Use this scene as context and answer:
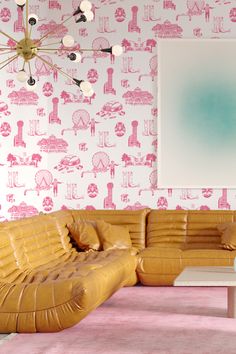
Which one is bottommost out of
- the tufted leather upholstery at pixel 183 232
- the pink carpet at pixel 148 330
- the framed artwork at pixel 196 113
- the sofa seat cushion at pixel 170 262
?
the pink carpet at pixel 148 330

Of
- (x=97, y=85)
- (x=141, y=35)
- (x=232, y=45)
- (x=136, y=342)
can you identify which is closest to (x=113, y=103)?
(x=97, y=85)

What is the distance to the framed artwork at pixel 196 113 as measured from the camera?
8.19 m

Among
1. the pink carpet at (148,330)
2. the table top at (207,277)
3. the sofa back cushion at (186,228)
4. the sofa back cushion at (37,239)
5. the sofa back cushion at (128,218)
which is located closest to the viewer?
the pink carpet at (148,330)

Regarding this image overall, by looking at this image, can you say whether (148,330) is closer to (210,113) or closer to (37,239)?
Result: (37,239)

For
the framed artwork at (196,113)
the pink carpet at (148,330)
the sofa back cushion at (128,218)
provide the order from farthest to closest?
1. the framed artwork at (196,113)
2. the sofa back cushion at (128,218)
3. the pink carpet at (148,330)

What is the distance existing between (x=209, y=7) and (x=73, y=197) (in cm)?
255

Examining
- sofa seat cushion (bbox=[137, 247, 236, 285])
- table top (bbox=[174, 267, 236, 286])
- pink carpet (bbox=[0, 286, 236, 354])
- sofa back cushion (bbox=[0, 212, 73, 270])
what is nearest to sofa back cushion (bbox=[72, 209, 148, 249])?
sofa back cushion (bbox=[0, 212, 73, 270])

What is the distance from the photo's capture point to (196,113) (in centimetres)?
824

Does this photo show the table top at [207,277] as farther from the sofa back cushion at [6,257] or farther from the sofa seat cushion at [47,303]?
the sofa back cushion at [6,257]

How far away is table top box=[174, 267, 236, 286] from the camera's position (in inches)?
211

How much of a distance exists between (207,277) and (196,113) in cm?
306

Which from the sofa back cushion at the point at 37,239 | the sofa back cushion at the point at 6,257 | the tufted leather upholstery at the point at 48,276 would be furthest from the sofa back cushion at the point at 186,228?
the sofa back cushion at the point at 6,257

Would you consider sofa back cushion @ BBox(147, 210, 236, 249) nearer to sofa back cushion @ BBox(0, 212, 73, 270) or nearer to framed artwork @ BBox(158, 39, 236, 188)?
framed artwork @ BBox(158, 39, 236, 188)

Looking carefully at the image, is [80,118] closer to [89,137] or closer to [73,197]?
[89,137]
